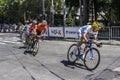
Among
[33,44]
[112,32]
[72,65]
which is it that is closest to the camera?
[72,65]

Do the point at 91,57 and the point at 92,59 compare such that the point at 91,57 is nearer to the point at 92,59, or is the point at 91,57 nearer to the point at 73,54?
the point at 92,59

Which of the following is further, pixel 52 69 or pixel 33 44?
pixel 33 44

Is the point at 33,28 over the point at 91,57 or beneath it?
over

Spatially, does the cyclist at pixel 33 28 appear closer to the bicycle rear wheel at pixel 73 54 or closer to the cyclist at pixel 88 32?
the bicycle rear wheel at pixel 73 54

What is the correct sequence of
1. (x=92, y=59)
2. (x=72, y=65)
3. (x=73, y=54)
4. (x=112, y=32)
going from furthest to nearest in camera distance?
(x=112, y=32), (x=73, y=54), (x=72, y=65), (x=92, y=59)

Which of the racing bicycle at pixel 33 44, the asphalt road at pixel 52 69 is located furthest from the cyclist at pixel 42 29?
the asphalt road at pixel 52 69

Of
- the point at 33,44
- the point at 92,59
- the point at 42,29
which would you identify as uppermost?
the point at 42,29

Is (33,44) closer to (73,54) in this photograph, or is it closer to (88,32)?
(73,54)

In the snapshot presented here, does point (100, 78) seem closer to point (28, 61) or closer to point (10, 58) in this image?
point (28, 61)

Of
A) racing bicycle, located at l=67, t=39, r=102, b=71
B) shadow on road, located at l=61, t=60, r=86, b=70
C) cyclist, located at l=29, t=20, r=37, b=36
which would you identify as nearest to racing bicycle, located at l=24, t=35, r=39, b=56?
cyclist, located at l=29, t=20, r=37, b=36

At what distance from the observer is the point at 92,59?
12.5m

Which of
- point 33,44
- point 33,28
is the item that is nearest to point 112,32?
point 33,28

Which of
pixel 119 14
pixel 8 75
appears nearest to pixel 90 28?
pixel 8 75

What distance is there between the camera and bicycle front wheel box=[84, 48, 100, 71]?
41.1 feet
